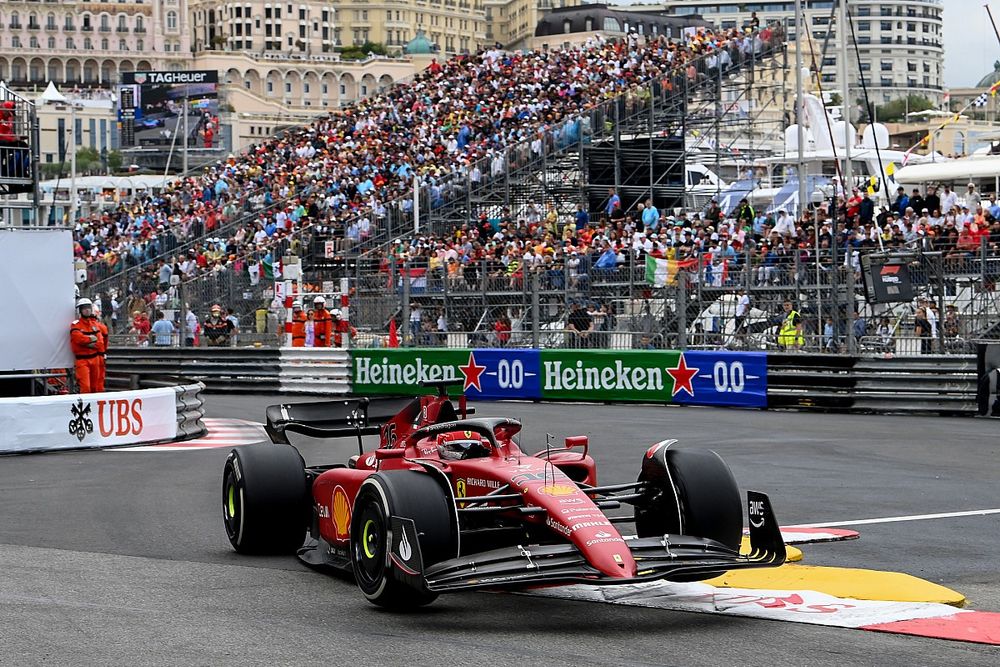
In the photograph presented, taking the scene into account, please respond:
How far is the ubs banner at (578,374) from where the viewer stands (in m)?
21.9

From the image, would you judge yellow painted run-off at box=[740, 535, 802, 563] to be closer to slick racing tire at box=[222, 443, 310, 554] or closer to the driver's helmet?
the driver's helmet

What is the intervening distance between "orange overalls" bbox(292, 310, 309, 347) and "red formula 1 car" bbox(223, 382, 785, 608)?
665 inches

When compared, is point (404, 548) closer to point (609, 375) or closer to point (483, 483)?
point (483, 483)

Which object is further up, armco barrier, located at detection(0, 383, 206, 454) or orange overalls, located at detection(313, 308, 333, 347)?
orange overalls, located at detection(313, 308, 333, 347)

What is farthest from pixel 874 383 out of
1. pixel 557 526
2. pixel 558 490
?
pixel 557 526

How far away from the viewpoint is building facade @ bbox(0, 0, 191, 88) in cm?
18512

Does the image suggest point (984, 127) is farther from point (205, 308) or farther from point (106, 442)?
point (106, 442)

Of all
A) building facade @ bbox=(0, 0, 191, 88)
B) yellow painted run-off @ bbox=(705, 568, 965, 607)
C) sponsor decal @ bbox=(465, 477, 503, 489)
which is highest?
building facade @ bbox=(0, 0, 191, 88)

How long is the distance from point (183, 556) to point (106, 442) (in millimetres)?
8667

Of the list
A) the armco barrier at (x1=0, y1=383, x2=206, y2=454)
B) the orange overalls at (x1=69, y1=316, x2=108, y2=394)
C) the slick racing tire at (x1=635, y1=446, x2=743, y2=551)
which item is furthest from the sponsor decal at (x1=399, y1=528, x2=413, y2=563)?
the orange overalls at (x1=69, y1=316, x2=108, y2=394)

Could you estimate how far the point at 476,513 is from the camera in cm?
812

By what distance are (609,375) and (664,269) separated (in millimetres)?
1843

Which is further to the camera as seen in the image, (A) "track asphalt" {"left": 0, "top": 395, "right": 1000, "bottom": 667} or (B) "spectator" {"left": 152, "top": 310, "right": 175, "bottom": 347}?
(B) "spectator" {"left": 152, "top": 310, "right": 175, "bottom": 347}

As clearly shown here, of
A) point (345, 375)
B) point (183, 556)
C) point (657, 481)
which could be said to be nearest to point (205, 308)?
point (345, 375)
